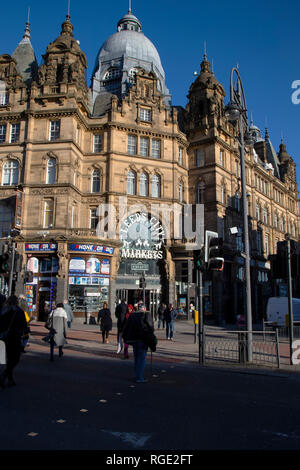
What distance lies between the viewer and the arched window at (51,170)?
1197 inches

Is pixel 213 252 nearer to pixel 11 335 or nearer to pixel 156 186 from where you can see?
pixel 11 335

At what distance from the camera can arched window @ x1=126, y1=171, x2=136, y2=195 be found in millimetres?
33156

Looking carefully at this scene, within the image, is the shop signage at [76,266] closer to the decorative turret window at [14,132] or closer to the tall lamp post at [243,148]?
the decorative turret window at [14,132]

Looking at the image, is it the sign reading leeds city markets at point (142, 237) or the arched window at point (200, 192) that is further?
the arched window at point (200, 192)

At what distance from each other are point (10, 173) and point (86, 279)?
11444mm

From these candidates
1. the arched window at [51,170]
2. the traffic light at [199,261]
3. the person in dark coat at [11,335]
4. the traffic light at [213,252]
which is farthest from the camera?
the arched window at [51,170]

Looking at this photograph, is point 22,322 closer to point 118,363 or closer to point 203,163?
point 118,363

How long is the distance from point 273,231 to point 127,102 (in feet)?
84.4

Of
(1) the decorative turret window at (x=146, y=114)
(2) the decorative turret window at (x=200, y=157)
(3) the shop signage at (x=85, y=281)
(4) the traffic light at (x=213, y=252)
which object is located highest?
(1) the decorative turret window at (x=146, y=114)

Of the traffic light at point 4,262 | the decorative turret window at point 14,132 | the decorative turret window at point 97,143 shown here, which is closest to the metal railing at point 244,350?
the traffic light at point 4,262

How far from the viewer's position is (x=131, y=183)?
3341 cm

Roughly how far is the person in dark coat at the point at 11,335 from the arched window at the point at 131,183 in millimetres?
25303

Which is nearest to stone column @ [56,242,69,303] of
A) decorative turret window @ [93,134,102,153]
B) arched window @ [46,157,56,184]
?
arched window @ [46,157,56,184]
